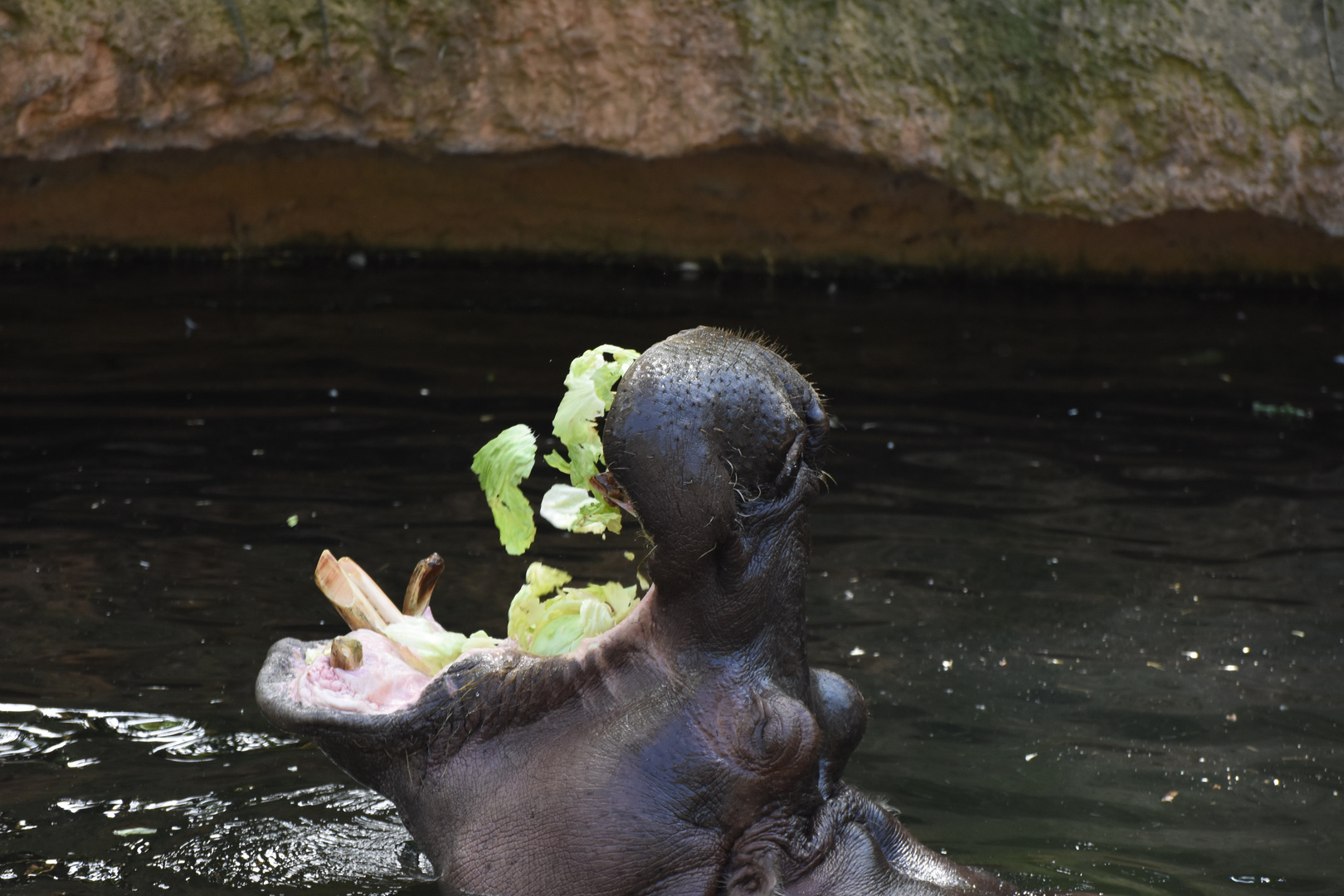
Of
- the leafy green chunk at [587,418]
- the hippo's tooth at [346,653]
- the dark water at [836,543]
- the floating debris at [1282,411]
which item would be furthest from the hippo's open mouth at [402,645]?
the floating debris at [1282,411]

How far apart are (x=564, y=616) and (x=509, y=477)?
44cm

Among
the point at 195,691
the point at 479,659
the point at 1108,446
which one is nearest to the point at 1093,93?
the point at 1108,446

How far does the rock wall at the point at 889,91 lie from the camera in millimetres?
8367

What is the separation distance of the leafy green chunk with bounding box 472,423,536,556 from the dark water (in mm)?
797

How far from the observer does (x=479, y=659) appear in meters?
2.84

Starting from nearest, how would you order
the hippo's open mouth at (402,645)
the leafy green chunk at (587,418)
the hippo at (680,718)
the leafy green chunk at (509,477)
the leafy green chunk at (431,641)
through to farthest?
the hippo at (680,718) → the hippo's open mouth at (402,645) → the leafy green chunk at (431,641) → the leafy green chunk at (587,418) → the leafy green chunk at (509,477)

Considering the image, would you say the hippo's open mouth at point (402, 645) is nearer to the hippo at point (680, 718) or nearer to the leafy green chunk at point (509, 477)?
the hippo at point (680, 718)

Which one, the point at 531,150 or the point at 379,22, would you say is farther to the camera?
the point at 531,150

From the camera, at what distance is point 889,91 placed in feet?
28.2

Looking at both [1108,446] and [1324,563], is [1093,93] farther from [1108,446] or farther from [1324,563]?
[1324,563]

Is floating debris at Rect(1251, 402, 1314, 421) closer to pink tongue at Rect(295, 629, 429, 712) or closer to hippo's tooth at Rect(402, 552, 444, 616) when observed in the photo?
hippo's tooth at Rect(402, 552, 444, 616)

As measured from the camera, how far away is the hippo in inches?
101

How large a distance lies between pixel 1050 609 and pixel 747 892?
299cm

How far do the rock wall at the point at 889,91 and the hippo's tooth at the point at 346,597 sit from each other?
5672mm
